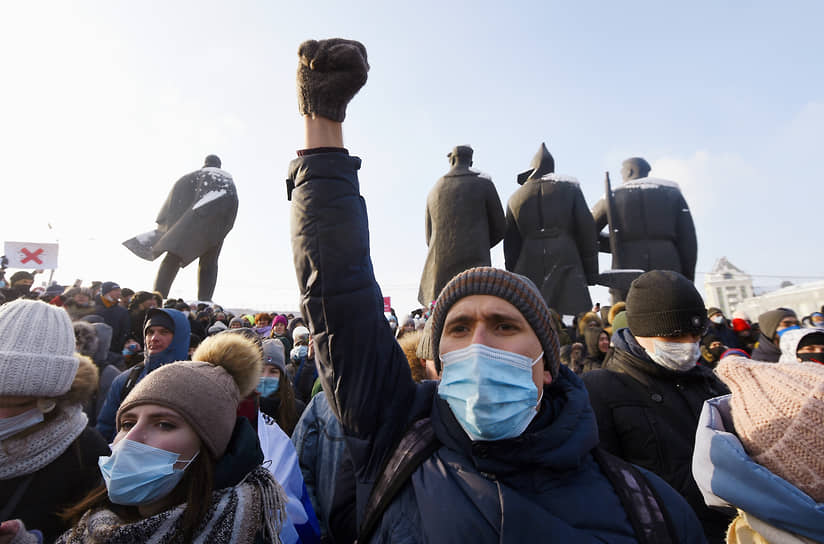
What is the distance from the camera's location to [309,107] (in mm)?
1458

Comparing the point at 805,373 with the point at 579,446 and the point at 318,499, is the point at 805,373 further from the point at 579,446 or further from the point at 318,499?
the point at 318,499

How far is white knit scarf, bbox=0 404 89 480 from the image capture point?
1764mm

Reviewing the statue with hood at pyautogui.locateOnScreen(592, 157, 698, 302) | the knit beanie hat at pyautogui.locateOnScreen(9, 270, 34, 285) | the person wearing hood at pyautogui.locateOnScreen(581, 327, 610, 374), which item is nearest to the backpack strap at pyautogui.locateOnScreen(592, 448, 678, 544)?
the person wearing hood at pyautogui.locateOnScreen(581, 327, 610, 374)

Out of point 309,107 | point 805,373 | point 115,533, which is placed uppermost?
point 309,107

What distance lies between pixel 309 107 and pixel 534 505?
1.34m

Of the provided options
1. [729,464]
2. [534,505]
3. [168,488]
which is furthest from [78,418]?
[729,464]

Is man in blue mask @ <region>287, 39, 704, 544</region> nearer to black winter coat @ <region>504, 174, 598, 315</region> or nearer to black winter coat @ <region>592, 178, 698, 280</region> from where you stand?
black winter coat @ <region>504, 174, 598, 315</region>

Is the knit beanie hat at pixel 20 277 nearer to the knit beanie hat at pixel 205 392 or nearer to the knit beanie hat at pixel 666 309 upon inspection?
the knit beanie hat at pixel 205 392

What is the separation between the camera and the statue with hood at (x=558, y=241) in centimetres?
833

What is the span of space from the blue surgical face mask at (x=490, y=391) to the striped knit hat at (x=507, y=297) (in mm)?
104

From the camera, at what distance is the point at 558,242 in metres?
8.41

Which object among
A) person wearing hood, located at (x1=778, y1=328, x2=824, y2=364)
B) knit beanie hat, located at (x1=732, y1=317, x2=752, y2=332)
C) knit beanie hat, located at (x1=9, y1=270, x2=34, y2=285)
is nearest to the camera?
person wearing hood, located at (x1=778, y1=328, x2=824, y2=364)

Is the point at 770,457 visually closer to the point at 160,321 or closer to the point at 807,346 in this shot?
the point at 807,346

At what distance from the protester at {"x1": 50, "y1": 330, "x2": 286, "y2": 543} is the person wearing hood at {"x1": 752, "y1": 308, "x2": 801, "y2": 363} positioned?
14.4 ft
